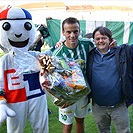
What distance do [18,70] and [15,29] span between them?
35cm

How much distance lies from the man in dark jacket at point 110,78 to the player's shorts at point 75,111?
241mm

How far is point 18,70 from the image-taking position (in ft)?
6.89

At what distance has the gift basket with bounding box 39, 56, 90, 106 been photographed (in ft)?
6.18

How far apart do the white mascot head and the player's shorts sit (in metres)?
0.77

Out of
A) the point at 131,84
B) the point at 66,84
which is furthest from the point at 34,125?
the point at 131,84

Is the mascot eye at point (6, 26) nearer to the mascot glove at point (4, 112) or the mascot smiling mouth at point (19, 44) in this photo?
the mascot smiling mouth at point (19, 44)

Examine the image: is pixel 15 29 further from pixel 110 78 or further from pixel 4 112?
pixel 110 78

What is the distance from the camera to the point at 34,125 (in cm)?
223

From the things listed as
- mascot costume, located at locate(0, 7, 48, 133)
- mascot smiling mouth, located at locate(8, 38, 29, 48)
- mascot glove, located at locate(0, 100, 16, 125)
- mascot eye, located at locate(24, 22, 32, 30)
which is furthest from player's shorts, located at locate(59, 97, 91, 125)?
Result: mascot eye, located at locate(24, 22, 32, 30)

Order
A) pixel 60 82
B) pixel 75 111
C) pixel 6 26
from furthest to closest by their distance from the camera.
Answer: pixel 75 111 < pixel 6 26 < pixel 60 82

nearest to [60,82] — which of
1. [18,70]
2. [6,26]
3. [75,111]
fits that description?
[18,70]

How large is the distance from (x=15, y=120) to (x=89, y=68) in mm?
794

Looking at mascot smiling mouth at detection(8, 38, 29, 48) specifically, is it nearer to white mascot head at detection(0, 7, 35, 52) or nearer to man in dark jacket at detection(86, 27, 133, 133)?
white mascot head at detection(0, 7, 35, 52)

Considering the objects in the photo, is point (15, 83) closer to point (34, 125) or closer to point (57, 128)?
point (34, 125)
